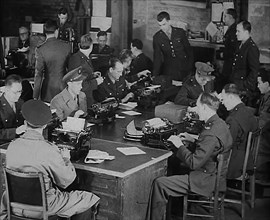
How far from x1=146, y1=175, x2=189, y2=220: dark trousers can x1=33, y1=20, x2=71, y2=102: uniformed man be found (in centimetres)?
294

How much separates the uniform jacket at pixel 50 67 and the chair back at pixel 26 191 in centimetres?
345

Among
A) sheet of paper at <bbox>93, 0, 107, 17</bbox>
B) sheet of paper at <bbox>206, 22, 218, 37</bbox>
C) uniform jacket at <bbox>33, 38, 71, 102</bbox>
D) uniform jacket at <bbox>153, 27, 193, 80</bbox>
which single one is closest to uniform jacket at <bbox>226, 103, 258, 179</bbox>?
uniform jacket at <bbox>33, 38, 71, 102</bbox>

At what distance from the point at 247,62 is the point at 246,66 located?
82 mm

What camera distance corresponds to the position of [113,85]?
8070mm

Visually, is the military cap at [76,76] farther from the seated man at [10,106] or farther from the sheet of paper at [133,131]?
the sheet of paper at [133,131]

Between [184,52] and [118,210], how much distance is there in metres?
4.75

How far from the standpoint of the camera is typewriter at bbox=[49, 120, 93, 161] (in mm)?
5328

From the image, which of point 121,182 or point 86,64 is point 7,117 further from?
point 121,182

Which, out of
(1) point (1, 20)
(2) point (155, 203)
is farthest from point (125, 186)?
(1) point (1, 20)

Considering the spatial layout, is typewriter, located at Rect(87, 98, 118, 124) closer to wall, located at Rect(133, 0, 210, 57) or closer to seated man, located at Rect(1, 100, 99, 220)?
seated man, located at Rect(1, 100, 99, 220)

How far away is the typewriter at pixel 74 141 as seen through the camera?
17.5 feet

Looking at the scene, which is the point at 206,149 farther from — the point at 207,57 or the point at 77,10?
the point at 77,10

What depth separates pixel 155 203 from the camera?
18.3ft

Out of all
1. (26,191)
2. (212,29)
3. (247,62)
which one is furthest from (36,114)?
(212,29)
